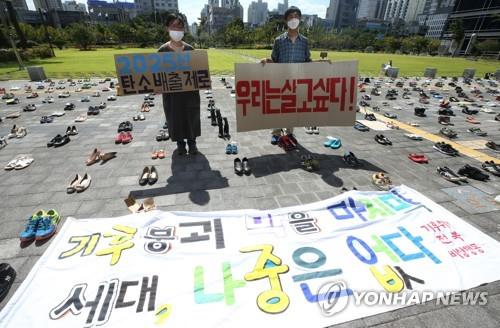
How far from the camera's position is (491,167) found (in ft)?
21.5

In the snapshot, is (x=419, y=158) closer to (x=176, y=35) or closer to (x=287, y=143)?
(x=287, y=143)

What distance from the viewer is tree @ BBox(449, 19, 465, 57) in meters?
71.3

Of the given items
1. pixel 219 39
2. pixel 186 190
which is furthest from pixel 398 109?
pixel 219 39

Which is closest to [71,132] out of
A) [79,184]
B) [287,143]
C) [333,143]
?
[79,184]

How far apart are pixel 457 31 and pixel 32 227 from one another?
10031 cm

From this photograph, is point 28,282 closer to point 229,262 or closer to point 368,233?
point 229,262

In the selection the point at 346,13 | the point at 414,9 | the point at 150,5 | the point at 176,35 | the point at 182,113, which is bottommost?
the point at 182,113

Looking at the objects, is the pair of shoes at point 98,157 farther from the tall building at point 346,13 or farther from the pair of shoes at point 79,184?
the tall building at point 346,13

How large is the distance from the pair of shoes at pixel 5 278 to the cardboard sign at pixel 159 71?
423 cm

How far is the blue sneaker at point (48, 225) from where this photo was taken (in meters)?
4.13

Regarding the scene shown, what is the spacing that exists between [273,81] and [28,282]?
20.1 ft

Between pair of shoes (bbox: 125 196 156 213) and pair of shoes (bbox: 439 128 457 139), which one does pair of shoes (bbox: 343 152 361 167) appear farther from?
pair of shoes (bbox: 125 196 156 213)

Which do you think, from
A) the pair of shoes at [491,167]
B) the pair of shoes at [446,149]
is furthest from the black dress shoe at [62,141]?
the pair of shoes at [491,167]

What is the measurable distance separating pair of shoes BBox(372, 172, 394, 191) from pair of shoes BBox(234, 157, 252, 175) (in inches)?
120
